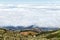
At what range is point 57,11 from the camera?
17.7 feet

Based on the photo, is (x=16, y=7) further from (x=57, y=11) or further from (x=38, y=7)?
(x=57, y=11)

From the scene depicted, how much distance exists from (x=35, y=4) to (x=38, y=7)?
0.15 m

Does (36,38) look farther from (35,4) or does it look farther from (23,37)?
(35,4)

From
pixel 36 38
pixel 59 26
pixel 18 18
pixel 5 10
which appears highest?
pixel 5 10

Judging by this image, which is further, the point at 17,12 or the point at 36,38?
the point at 17,12

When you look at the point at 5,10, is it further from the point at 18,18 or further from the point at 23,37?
the point at 23,37

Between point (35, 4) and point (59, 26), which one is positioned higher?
point (35, 4)

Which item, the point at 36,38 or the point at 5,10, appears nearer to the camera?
the point at 36,38

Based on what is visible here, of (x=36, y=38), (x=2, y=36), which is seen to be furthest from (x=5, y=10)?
(x=36, y=38)

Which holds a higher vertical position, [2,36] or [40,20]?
[40,20]

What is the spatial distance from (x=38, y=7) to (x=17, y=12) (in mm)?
737

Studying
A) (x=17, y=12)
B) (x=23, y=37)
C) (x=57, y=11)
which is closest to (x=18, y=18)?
(x=17, y=12)

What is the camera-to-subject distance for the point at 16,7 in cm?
549

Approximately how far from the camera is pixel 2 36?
4922 millimetres
